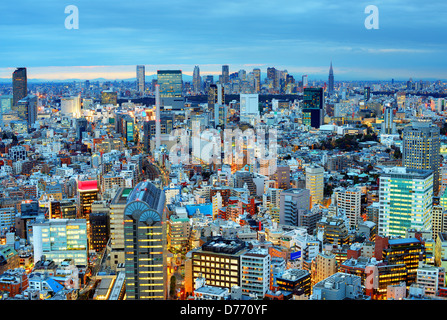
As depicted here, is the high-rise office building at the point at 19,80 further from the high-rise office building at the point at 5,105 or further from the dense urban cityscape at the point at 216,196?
the high-rise office building at the point at 5,105

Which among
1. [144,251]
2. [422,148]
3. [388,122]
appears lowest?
[144,251]

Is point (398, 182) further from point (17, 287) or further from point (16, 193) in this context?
point (16, 193)

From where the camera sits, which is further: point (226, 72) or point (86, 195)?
point (86, 195)

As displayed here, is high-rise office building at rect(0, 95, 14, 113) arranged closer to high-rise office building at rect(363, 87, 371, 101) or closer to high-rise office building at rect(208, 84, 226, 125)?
high-rise office building at rect(208, 84, 226, 125)

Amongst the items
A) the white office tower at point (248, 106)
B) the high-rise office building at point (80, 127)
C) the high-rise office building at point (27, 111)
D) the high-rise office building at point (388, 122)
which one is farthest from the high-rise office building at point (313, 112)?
the high-rise office building at point (27, 111)

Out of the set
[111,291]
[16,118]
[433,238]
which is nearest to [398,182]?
[433,238]

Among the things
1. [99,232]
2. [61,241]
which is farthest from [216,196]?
[61,241]

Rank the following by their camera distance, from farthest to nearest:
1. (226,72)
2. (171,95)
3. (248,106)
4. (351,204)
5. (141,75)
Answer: (248,106), (171,95), (351,204), (226,72), (141,75)

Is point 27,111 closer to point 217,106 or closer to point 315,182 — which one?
point 217,106
